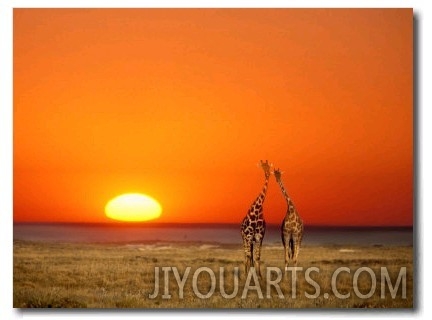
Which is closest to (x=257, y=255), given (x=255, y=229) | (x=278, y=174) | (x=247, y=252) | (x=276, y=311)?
(x=247, y=252)

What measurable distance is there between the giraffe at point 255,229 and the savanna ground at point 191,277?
2.2 inches

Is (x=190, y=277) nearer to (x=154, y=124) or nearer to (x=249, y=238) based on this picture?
(x=249, y=238)

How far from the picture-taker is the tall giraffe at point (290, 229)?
323 inches

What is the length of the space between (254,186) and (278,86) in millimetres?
769

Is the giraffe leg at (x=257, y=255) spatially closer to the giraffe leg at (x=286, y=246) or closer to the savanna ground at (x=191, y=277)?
the savanna ground at (x=191, y=277)

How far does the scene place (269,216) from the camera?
8305mm

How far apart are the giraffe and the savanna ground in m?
0.06

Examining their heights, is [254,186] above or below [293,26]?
below

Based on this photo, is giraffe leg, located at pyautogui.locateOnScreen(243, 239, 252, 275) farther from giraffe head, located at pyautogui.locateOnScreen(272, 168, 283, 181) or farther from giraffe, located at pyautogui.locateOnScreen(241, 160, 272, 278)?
giraffe head, located at pyautogui.locateOnScreen(272, 168, 283, 181)

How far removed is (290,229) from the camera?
8.22 m

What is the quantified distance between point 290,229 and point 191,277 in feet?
2.66

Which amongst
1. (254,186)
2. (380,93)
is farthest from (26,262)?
(380,93)
